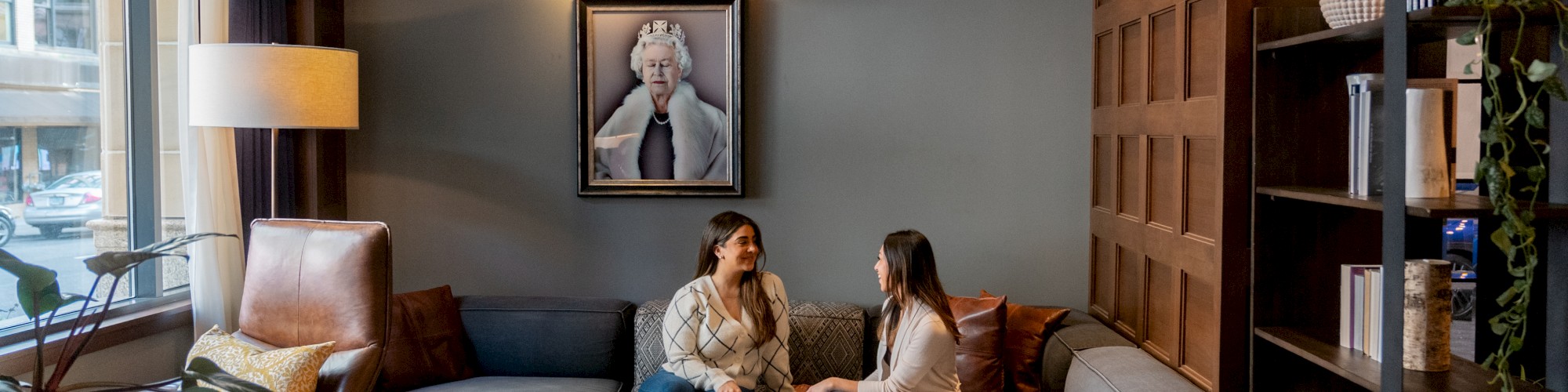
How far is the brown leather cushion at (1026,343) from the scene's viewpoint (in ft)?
11.1

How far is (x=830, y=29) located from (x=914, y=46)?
0.32m

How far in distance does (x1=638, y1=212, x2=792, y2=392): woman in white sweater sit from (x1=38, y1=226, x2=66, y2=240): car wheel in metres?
1.77

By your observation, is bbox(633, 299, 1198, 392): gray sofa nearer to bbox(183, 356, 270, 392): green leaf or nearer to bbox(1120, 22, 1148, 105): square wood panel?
bbox(1120, 22, 1148, 105): square wood panel

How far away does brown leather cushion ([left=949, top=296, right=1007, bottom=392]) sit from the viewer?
10.7 feet

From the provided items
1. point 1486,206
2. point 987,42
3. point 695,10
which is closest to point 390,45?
point 695,10

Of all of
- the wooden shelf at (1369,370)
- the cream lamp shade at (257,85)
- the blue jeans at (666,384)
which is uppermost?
the cream lamp shade at (257,85)

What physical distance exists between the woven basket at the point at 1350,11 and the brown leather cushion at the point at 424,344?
2863 mm

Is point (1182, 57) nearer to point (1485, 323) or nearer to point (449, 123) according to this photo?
point (1485, 323)

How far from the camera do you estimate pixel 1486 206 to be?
179cm

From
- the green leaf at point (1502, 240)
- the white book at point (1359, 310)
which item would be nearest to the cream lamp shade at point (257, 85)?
the white book at point (1359, 310)

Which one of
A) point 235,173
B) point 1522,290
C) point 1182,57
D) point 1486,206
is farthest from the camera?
point 235,173

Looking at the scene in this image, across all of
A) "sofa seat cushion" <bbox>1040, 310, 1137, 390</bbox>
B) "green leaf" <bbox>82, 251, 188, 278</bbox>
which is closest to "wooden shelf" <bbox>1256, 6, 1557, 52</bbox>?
"sofa seat cushion" <bbox>1040, 310, 1137, 390</bbox>

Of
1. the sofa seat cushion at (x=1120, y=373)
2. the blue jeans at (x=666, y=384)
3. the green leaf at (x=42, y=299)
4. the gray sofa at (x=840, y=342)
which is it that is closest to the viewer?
the green leaf at (x=42, y=299)

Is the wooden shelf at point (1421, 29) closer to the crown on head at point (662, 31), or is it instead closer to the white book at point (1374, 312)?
the white book at point (1374, 312)
